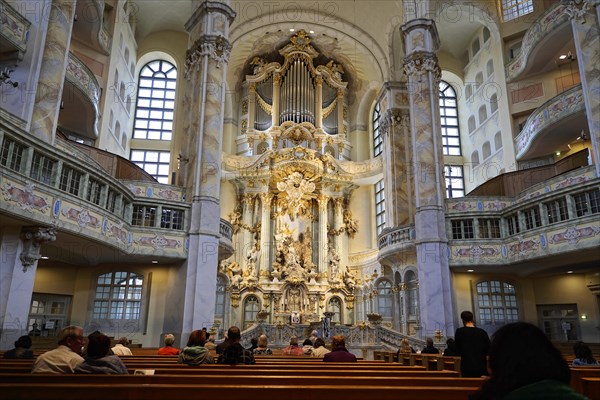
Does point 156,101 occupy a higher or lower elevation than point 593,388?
higher

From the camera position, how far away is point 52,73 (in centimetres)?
1476

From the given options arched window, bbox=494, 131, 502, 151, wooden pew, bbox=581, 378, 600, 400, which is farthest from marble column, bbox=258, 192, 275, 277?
wooden pew, bbox=581, 378, 600, 400

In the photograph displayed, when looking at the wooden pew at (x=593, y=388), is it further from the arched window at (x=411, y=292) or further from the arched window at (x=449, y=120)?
the arched window at (x=449, y=120)

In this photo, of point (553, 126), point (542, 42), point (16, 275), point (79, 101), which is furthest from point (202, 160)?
point (542, 42)

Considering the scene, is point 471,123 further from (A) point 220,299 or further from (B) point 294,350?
(B) point 294,350

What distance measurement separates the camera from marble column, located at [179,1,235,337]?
18984 mm

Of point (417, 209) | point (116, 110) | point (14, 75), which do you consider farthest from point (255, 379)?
point (116, 110)

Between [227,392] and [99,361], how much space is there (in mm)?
2131

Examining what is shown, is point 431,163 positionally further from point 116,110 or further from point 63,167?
point 116,110

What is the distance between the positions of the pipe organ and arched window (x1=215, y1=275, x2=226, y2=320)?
10127 mm

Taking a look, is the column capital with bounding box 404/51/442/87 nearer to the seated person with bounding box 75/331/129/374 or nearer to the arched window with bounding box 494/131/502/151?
the arched window with bounding box 494/131/502/151

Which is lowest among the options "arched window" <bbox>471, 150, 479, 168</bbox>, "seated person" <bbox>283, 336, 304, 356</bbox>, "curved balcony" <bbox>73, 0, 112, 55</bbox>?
"seated person" <bbox>283, 336, 304, 356</bbox>

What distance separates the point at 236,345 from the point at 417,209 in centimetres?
1631

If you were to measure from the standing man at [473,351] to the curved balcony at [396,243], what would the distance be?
53.9ft
